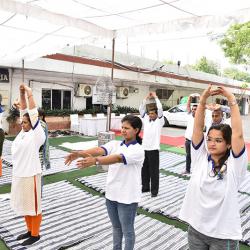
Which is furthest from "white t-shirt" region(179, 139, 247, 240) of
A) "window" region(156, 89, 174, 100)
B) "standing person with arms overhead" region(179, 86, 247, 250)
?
"window" region(156, 89, 174, 100)

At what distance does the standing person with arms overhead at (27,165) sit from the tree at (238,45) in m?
10.5

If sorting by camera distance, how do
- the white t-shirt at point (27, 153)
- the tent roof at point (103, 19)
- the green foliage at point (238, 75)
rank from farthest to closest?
1. the green foliage at point (238, 75)
2. the tent roof at point (103, 19)
3. the white t-shirt at point (27, 153)

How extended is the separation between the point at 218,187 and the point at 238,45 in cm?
1201

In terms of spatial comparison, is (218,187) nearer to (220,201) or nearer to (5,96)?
(220,201)

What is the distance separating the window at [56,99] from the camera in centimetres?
1388

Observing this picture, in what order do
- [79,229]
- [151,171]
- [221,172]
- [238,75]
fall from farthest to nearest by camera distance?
[238,75], [151,171], [79,229], [221,172]

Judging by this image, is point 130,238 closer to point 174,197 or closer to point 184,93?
point 174,197

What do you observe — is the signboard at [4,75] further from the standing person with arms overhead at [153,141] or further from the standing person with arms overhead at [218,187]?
the standing person with arms overhead at [218,187]

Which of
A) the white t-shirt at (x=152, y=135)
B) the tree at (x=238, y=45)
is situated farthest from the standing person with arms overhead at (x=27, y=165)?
the tree at (x=238, y=45)

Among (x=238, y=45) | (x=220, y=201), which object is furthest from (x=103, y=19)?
(x=238, y=45)

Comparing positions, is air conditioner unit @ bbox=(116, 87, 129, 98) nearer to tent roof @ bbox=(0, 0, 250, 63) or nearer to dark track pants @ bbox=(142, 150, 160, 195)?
tent roof @ bbox=(0, 0, 250, 63)

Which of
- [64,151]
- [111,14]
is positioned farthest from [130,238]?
[64,151]

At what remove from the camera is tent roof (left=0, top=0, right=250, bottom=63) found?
158 inches

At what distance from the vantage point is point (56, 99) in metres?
14.3
